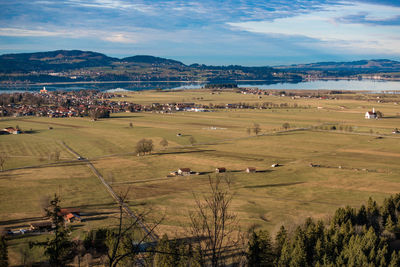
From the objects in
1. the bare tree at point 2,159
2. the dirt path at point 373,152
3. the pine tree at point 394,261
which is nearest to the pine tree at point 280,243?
the pine tree at point 394,261

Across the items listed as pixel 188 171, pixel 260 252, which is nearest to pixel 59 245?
pixel 260 252

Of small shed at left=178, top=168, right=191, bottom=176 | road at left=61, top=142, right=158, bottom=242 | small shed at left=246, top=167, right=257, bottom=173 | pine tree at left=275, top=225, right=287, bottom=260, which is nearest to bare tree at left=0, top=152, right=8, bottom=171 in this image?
road at left=61, top=142, right=158, bottom=242

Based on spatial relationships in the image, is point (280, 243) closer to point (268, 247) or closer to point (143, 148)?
point (268, 247)

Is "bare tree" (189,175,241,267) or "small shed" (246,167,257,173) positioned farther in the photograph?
"small shed" (246,167,257,173)

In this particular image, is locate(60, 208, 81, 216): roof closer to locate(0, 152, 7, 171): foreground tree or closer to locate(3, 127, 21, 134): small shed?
locate(0, 152, 7, 171): foreground tree

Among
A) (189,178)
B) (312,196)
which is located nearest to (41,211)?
(189,178)

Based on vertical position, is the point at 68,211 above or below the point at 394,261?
below

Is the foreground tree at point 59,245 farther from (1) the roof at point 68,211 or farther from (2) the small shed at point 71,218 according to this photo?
(1) the roof at point 68,211

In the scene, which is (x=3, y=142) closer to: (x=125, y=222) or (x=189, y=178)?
(x=189, y=178)
